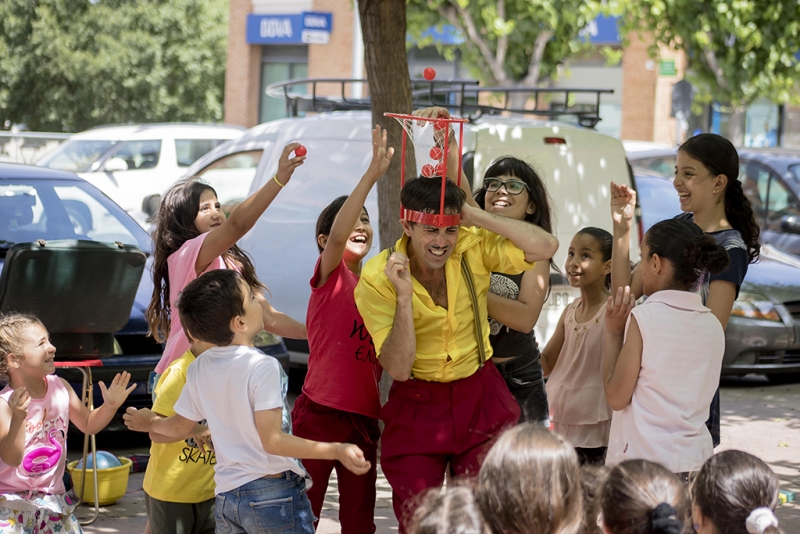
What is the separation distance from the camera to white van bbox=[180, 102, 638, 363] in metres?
6.87

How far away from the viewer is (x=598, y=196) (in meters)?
7.15

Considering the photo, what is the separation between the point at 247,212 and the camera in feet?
12.6

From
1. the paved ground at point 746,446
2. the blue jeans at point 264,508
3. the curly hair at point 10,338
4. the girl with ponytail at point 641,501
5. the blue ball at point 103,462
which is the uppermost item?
the curly hair at point 10,338

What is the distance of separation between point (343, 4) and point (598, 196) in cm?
2335

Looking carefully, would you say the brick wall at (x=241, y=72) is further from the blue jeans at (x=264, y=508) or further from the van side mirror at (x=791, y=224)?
the blue jeans at (x=264, y=508)

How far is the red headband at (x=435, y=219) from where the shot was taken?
3.46 m

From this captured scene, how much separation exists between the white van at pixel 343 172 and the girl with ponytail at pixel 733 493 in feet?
12.7

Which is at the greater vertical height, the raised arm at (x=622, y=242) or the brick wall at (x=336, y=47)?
the brick wall at (x=336, y=47)

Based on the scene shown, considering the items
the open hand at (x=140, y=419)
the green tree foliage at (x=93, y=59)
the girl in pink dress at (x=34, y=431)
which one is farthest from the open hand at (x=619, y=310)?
the green tree foliage at (x=93, y=59)

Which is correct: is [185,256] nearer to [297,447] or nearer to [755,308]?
[297,447]

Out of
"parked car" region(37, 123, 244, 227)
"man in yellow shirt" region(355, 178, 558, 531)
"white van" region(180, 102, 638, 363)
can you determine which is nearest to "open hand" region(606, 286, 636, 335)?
"man in yellow shirt" region(355, 178, 558, 531)

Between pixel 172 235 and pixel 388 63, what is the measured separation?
2.13 meters

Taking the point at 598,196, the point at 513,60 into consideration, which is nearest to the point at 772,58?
the point at 513,60

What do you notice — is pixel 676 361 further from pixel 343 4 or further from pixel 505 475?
pixel 343 4
